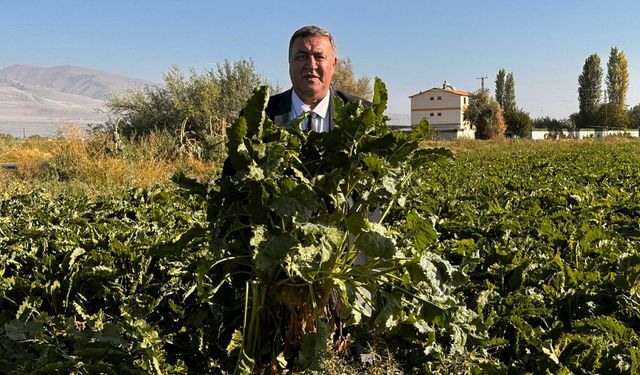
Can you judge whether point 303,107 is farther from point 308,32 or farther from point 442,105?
point 442,105

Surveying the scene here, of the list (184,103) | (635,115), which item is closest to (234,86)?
(184,103)

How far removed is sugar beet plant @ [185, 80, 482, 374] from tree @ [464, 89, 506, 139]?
181 feet

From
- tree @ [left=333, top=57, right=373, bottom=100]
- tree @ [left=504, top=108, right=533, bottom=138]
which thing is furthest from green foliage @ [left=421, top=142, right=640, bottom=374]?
tree @ [left=504, top=108, right=533, bottom=138]

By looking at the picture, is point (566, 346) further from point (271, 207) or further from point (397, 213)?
point (397, 213)

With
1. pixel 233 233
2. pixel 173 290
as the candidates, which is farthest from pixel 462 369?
pixel 173 290

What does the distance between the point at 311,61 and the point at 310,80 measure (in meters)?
0.11

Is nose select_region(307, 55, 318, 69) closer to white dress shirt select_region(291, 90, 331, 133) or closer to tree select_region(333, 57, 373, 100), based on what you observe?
white dress shirt select_region(291, 90, 331, 133)

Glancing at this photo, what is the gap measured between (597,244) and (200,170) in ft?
42.0

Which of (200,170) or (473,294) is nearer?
(473,294)

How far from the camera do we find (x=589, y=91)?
83.1m

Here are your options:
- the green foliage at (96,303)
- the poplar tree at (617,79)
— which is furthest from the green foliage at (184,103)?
the poplar tree at (617,79)

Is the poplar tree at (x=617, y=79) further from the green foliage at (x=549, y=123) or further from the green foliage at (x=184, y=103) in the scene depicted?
the green foliage at (x=184, y=103)

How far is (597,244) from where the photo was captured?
3922 mm

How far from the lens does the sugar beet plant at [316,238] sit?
1.96 metres
